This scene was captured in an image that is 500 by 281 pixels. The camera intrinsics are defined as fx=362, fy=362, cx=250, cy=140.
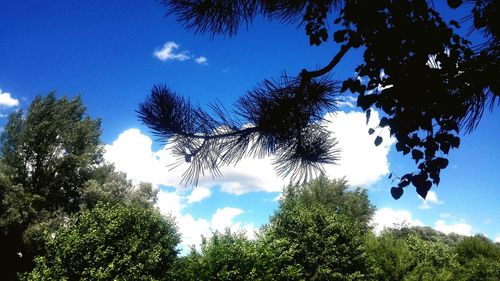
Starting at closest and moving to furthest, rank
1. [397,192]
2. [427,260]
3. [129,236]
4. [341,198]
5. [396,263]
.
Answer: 1. [397,192]
2. [129,236]
3. [396,263]
4. [427,260]
5. [341,198]

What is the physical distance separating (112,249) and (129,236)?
115cm

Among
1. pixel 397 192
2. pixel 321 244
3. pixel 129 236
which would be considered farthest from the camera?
pixel 321 244

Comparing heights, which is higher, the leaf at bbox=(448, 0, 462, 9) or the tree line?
the tree line

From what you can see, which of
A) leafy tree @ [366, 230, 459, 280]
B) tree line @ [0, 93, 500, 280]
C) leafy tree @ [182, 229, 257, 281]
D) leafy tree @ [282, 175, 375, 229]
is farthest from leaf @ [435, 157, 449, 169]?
leafy tree @ [282, 175, 375, 229]

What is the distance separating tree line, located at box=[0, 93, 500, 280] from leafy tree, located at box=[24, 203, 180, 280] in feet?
0.15

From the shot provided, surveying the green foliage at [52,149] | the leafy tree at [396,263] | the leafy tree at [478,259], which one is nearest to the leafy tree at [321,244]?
the leafy tree at [396,263]

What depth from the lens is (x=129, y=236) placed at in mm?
16406

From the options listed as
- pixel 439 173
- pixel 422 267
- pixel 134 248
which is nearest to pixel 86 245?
pixel 134 248

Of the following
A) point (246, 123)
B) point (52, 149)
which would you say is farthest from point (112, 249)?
point (52, 149)

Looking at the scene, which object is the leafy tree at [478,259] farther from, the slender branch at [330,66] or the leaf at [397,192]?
the slender branch at [330,66]

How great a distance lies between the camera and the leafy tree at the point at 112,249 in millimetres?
14383

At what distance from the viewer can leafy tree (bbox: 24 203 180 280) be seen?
1438 cm

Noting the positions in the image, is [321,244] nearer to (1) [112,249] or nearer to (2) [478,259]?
(1) [112,249]

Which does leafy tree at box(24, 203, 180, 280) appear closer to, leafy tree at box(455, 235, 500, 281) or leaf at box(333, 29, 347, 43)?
leaf at box(333, 29, 347, 43)
